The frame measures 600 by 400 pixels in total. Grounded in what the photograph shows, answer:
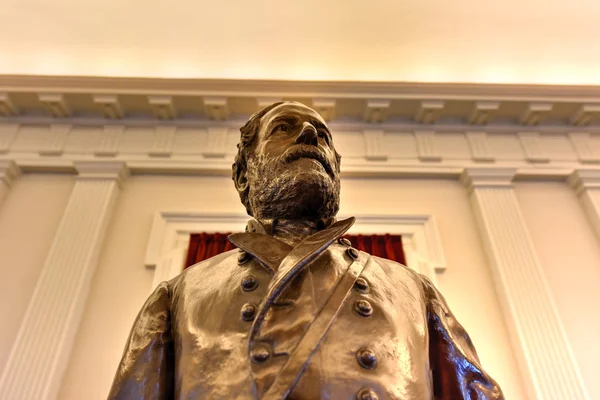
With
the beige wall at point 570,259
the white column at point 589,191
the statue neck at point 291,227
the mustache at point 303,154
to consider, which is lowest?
the statue neck at point 291,227

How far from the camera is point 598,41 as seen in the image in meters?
5.56

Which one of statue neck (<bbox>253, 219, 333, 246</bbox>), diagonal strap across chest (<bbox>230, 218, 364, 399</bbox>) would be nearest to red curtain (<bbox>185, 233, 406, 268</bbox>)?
statue neck (<bbox>253, 219, 333, 246</bbox>)

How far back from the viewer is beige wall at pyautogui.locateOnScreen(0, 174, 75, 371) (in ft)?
12.3

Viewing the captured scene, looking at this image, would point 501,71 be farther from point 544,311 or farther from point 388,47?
point 544,311

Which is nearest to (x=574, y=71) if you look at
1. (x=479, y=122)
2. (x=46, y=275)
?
(x=479, y=122)

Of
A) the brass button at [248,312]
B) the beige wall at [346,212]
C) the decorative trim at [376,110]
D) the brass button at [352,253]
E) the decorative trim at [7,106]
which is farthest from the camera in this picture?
the decorative trim at [376,110]

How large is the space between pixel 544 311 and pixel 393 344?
335 centimetres

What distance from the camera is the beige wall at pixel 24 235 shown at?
12.3 ft

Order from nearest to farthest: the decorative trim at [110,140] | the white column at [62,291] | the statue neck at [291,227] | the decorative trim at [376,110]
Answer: the statue neck at [291,227] → the white column at [62,291] → the decorative trim at [110,140] → the decorative trim at [376,110]

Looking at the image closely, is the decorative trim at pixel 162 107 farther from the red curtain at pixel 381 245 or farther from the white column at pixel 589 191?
the white column at pixel 589 191

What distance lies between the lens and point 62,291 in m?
3.73

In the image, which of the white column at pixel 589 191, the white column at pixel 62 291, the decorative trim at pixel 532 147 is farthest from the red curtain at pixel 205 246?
the white column at pixel 589 191

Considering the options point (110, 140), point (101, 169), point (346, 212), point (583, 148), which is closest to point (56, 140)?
point (110, 140)

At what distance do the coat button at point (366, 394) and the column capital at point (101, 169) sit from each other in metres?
4.19
